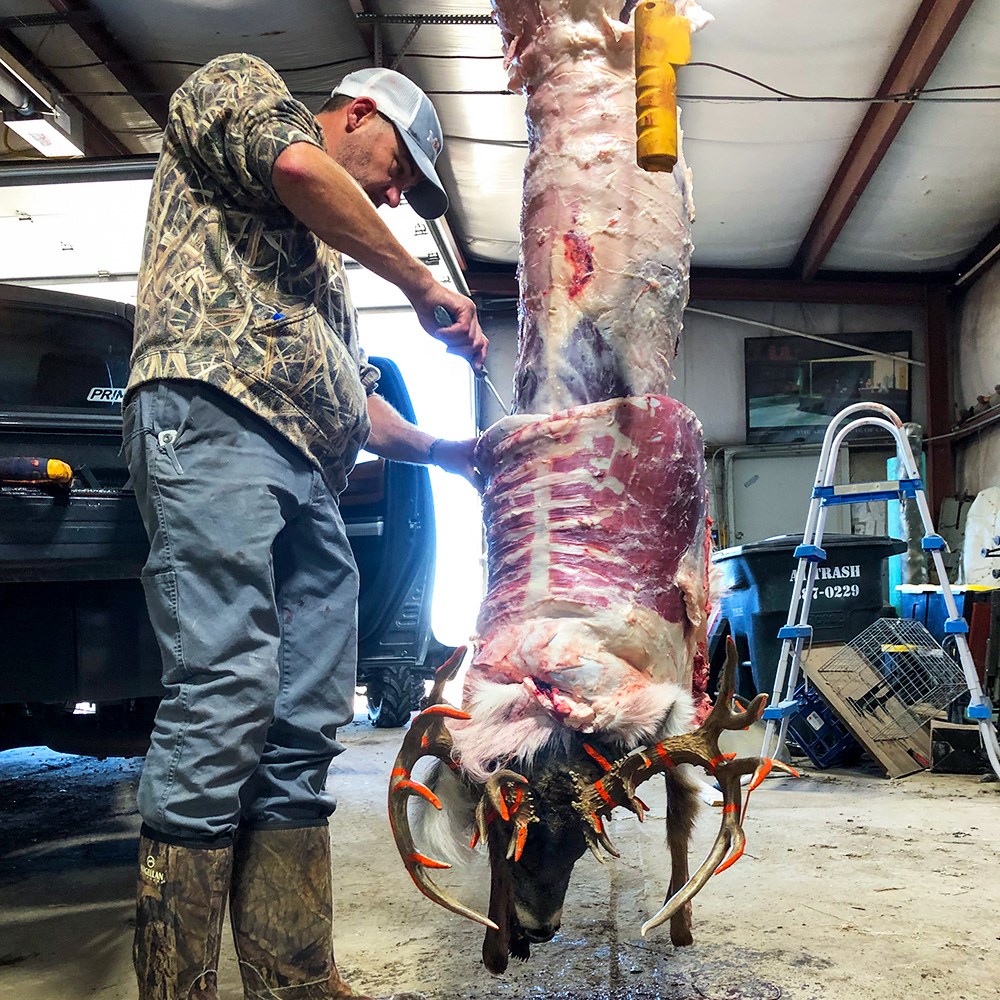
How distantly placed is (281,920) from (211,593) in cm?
63

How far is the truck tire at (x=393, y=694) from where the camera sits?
598cm

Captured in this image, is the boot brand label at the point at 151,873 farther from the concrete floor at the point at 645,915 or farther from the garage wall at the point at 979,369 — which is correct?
the garage wall at the point at 979,369

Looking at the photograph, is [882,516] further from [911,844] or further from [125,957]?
[125,957]

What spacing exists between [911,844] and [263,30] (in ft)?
18.7

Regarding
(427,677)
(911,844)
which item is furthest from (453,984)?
(427,677)

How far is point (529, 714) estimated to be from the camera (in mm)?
1369

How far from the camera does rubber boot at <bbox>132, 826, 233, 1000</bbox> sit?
1.58 meters

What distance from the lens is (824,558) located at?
472 centimetres

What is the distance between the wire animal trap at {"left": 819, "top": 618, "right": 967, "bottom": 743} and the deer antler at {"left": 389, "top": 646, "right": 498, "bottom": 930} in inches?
155

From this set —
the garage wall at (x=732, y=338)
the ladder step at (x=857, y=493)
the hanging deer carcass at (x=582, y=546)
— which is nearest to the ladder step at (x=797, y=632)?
the ladder step at (x=857, y=493)

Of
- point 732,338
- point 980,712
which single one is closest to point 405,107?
point 980,712

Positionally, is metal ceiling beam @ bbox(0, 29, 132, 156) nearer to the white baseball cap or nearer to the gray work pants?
the white baseball cap

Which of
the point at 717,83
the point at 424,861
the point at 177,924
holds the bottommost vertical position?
the point at 177,924

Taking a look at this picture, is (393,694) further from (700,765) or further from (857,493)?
(700,765)
